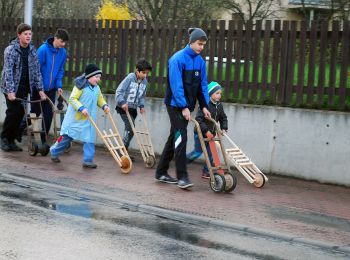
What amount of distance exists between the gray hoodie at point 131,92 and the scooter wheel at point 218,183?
265cm

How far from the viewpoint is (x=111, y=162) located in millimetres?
12148

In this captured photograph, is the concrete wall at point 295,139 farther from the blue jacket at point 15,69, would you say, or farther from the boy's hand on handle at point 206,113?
the blue jacket at point 15,69

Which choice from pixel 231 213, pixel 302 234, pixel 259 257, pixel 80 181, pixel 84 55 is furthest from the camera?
pixel 84 55

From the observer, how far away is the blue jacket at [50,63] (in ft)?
41.1

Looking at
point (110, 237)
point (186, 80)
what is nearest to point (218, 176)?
point (186, 80)

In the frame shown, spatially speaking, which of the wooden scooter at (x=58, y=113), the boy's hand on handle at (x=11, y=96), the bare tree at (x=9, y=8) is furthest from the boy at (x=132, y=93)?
the bare tree at (x=9, y=8)

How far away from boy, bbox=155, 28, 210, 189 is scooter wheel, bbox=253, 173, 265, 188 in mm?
1193

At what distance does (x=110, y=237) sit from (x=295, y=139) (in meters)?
5.12

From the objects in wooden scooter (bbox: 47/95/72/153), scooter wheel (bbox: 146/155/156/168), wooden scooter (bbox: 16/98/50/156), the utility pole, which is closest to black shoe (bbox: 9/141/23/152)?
wooden scooter (bbox: 16/98/50/156)

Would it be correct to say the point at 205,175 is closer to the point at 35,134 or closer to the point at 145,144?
the point at 145,144

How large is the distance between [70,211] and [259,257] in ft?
8.12

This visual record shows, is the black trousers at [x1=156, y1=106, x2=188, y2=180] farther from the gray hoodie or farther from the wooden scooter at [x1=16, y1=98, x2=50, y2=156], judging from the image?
the wooden scooter at [x1=16, y1=98, x2=50, y2=156]

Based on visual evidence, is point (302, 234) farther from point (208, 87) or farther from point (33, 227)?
point (208, 87)

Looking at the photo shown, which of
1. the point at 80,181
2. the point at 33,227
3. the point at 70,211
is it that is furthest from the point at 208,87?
the point at 33,227
